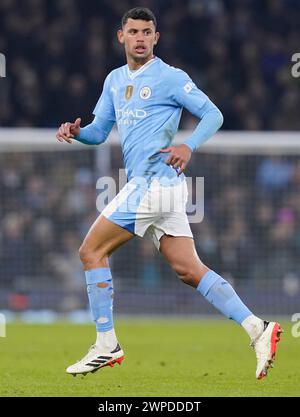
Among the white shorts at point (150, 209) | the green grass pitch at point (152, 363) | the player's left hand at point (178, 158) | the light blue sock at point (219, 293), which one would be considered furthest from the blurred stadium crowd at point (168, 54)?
the player's left hand at point (178, 158)

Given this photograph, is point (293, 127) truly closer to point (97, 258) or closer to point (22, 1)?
point (22, 1)

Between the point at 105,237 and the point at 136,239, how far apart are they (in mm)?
8133

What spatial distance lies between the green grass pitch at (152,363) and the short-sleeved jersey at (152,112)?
1.46m

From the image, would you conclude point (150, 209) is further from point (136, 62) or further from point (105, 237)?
point (136, 62)

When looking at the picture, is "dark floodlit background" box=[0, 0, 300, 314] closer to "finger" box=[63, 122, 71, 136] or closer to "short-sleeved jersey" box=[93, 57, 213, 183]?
"short-sleeved jersey" box=[93, 57, 213, 183]

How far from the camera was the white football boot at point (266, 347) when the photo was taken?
274 inches

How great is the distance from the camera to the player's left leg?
23.2ft

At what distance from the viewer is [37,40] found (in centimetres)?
1906

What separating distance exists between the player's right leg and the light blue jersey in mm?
432

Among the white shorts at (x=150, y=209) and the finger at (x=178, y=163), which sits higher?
the finger at (x=178, y=163)

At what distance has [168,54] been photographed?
19.2 metres

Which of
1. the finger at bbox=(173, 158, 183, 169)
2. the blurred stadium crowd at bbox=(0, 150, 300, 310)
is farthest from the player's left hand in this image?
the blurred stadium crowd at bbox=(0, 150, 300, 310)

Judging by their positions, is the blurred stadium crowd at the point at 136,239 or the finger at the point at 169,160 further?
the blurred stadium crowd at the point at 136,239

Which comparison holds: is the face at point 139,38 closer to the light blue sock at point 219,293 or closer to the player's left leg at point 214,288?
the player's left leg at point 214,288
